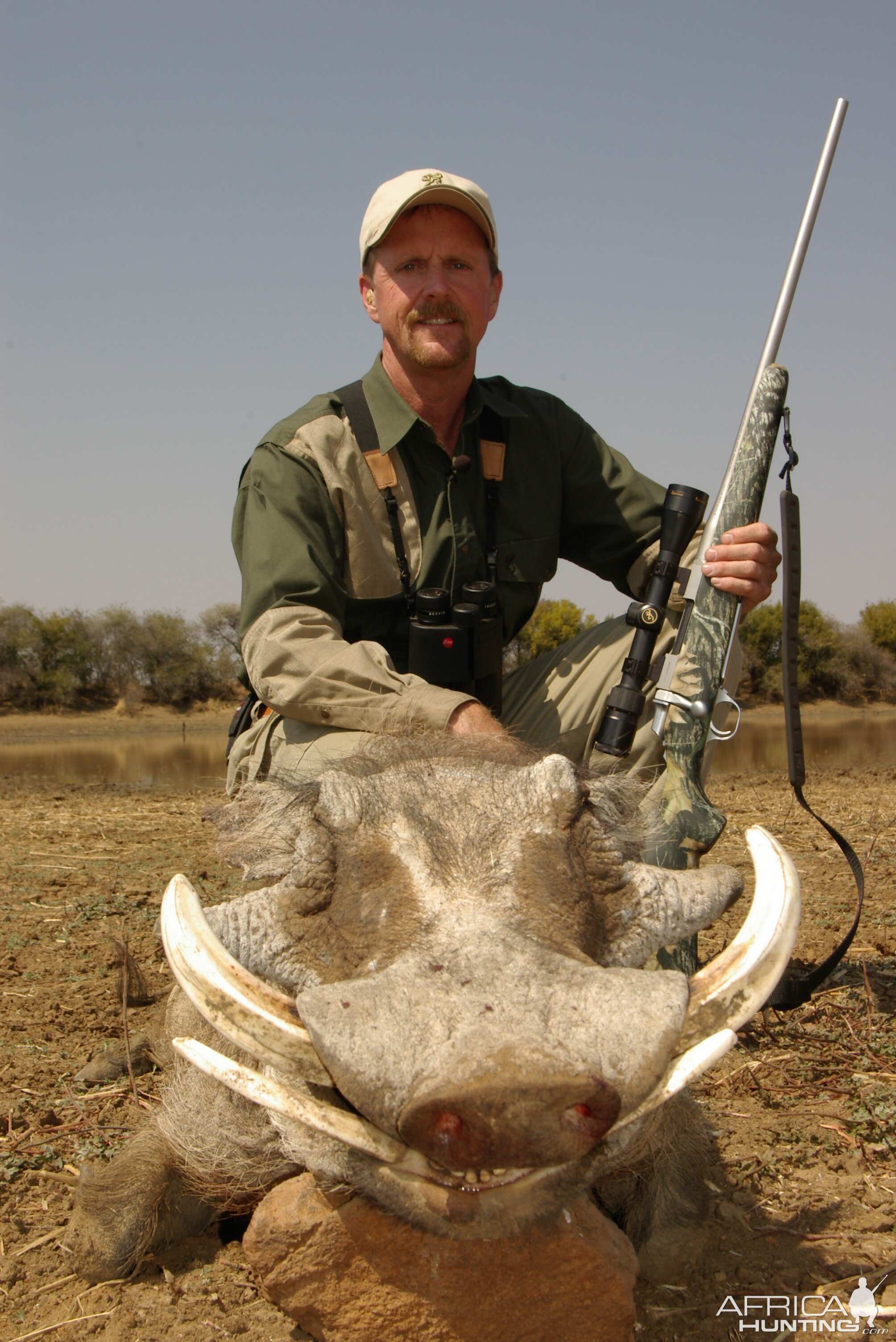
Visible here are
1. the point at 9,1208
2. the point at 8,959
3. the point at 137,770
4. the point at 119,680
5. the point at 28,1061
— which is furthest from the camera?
the point at 119,680

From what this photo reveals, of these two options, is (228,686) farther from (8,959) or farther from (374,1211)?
(374,1211)

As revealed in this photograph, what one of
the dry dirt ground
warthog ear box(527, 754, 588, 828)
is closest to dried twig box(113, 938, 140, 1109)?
the dry dirt ground

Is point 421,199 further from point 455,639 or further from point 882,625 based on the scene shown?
point 882,625

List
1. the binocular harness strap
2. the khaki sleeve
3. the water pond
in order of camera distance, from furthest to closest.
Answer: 1. the water pond
2. the binocular harness strap
3. the khaki sleeve

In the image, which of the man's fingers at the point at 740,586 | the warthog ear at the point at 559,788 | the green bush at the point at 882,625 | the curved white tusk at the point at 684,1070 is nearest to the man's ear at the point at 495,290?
the man's fingers at the point at 740,586

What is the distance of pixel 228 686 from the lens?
20.2 m

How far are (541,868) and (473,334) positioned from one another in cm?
261

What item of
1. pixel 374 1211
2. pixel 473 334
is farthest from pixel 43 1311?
pixel 473 334

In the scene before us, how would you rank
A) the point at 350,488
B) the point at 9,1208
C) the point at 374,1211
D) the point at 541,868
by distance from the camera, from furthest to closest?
the point at 350,488 → the point at 9,1208 → the point at 541,868 → the point at 374,1211

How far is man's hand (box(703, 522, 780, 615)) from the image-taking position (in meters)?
3.08

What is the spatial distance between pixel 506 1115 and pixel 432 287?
125 inches

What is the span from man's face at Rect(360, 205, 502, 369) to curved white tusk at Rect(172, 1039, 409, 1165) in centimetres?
276

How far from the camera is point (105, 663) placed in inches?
795

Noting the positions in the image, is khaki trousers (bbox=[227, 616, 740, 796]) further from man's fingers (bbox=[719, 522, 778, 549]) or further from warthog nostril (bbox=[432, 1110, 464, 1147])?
warthog nostril (bbox=[432, 1110, 464, 1147])
